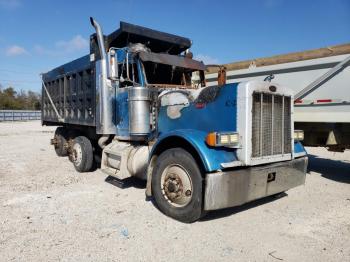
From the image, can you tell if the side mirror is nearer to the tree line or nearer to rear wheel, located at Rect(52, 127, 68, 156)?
rear wheel, located at Rect(52, 127, 68, 156)

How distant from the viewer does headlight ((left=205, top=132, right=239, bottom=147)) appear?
391 centimetres

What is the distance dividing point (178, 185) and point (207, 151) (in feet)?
2.29

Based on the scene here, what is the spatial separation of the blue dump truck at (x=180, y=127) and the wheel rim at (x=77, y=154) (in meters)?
0.02

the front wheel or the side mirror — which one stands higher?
the side mirror

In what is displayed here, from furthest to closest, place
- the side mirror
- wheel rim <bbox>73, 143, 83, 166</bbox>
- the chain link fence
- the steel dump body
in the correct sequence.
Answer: the chain link fence
wheel rim <bbox>73, 143, 83, 166</bbox>
the steel dump body
the side mirror

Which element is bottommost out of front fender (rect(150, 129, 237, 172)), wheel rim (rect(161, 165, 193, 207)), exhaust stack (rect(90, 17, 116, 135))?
wheel rim (rect(161, 165, 193, 207))

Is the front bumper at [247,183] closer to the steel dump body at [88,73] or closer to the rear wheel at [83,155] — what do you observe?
the steel dump body at [88,73]

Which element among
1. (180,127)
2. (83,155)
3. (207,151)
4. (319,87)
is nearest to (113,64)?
(180,127)

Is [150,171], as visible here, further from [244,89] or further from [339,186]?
[339,186]

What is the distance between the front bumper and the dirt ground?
40 cm

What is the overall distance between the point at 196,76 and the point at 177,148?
2585mm

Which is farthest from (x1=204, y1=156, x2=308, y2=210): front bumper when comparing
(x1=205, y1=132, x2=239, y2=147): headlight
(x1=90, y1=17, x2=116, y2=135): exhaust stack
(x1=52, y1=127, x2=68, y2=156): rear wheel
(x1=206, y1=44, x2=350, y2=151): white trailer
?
(x1=52, y1=127, x2=68, y2=156): rear wheel

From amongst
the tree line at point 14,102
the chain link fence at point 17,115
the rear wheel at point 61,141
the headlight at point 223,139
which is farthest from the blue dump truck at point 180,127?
the tree line at point 14,102

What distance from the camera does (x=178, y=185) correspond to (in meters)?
4.32
